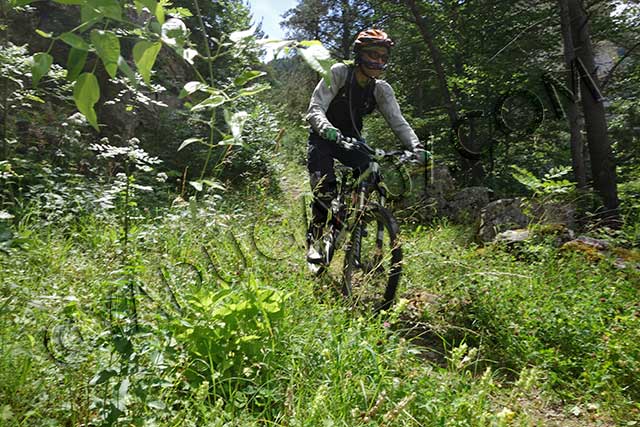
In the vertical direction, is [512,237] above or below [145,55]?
below

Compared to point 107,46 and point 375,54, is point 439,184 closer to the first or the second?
point 375,54

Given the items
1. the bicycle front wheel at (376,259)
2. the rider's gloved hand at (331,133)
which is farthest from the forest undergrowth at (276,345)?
the rider's gloved hand at (331,133)

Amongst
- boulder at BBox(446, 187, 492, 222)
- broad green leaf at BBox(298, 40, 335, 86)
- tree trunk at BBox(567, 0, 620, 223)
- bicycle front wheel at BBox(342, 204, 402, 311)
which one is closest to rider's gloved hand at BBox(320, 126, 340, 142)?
bicycle front wheel at BBox(342, 204, 402, 311)

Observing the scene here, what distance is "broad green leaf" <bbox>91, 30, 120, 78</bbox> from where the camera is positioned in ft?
2.22

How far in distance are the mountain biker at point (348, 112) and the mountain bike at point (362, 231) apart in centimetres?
13

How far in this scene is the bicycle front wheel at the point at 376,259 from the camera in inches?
131

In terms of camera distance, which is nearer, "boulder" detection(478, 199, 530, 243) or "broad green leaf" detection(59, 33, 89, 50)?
"broad green leaf" detection(59, 33, 89, 50)

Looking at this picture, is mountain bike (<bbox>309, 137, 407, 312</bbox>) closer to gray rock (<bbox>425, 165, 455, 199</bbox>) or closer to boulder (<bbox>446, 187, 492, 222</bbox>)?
boulder (<bbox>446, 187, 492, 222</bbox>)

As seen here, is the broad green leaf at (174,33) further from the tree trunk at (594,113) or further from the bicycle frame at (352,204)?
the tree trunk at (594,113)

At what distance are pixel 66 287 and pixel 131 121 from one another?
248 inches

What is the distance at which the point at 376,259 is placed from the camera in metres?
3.55

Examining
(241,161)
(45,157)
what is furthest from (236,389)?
(241,161)

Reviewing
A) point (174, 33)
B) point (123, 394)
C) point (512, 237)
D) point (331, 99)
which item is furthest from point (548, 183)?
point (174, 33)

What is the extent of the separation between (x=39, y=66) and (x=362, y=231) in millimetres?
3242
